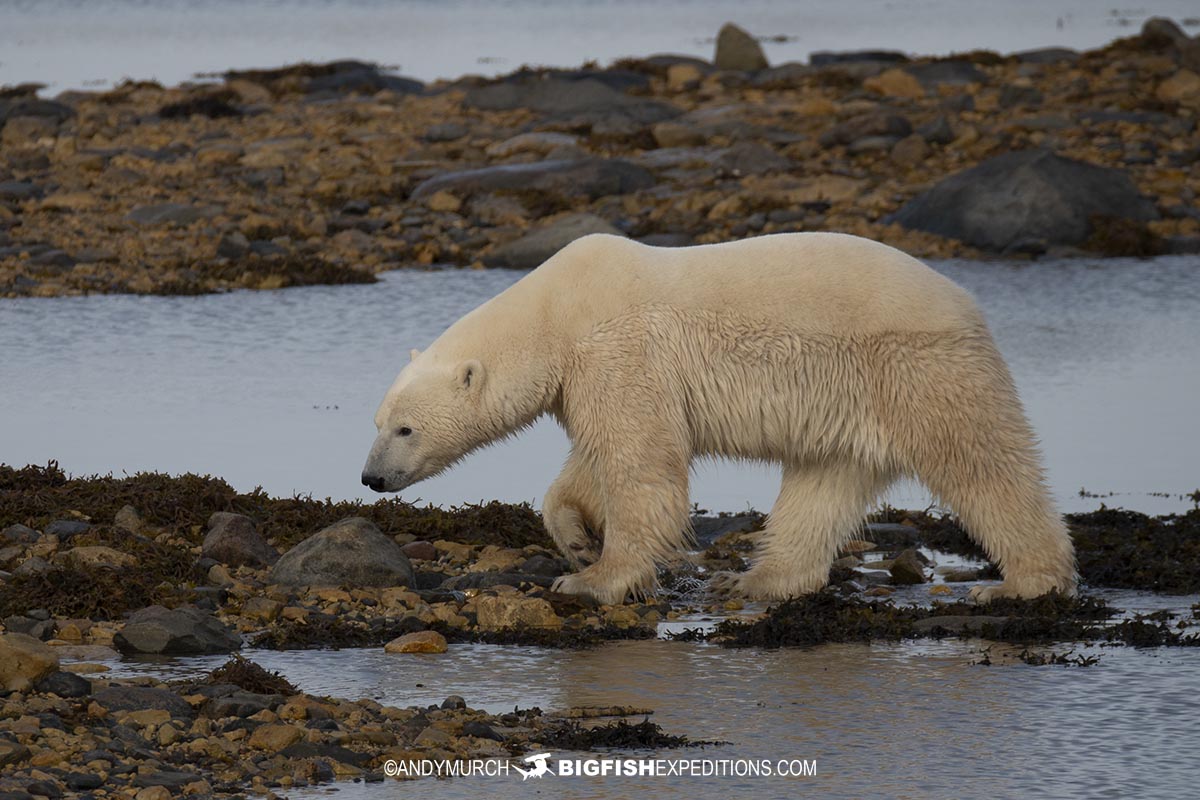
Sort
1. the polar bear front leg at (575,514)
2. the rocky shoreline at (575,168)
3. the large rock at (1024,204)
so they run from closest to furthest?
Result: the polar bear front leg at (575,514) < the rocky shoreline at (575,168) < the large rock at (1024,204)

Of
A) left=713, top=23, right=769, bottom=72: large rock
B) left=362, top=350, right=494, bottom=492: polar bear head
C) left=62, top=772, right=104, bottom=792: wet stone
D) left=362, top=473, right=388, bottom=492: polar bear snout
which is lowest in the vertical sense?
left=62, top=772, right=104, bottom=792: wet stone

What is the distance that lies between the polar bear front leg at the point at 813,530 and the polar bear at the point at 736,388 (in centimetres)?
1

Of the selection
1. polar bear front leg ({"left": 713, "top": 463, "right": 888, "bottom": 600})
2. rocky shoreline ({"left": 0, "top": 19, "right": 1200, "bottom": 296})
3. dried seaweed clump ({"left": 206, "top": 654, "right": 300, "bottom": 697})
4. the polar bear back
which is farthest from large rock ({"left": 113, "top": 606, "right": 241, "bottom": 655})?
rocky shoreline ({"left": 0, "top": 19, "right": 1200, "bottom": 296})

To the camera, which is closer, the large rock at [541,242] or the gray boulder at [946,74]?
the large rock at [541,242]

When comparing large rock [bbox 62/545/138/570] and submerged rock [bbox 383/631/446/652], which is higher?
large rock [bbox 62/545/138/570]

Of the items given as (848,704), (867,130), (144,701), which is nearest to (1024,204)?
(867,130)

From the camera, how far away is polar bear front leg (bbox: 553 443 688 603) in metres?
7.68

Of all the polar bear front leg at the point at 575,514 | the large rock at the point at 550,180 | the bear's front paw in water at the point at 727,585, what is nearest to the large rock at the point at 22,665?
the polar bear front leg at the point at 575,514

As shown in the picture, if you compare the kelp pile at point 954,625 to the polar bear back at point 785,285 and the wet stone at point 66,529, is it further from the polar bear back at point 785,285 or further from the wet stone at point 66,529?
the wet stone at point 66,529

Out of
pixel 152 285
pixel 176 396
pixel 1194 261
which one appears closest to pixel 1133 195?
pixel 1194 261

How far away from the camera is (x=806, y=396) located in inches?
306

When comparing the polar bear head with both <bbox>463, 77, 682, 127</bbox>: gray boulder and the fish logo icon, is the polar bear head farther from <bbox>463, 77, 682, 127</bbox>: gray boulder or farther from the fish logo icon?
<bbox>463, 77, 682, 127</bbox>: gray boulder

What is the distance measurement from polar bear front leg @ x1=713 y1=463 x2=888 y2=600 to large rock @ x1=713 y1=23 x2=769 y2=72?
1101 inches

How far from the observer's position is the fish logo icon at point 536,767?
17.7 ft
